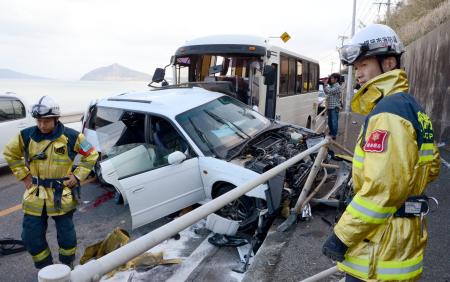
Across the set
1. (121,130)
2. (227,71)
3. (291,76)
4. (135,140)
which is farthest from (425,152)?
(291,76)

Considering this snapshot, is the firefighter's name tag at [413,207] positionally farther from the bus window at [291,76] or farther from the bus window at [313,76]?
the bus window at [313,76]

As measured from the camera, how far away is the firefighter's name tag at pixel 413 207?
1.64m

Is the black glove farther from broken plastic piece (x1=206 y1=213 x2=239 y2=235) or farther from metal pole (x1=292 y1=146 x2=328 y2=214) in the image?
broken plastic piece (x1=206 y1=213 x2=239 y2=235)

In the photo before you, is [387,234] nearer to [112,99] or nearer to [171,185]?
[171,185]

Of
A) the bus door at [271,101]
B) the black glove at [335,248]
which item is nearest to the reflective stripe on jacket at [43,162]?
the black glove at [335,248]

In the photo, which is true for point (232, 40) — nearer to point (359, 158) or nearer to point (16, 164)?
point (16, 164)

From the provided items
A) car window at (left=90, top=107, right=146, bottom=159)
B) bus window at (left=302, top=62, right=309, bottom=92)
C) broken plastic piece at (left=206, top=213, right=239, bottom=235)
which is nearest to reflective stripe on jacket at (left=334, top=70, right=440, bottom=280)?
broken plastic piece at (left=206, top=213, right=239, bottom=235)

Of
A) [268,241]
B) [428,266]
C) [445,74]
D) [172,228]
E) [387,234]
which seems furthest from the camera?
[445,74]

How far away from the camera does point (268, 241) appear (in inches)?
151

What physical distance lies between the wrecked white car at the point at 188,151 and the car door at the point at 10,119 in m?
2.74

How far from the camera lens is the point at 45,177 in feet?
11.3

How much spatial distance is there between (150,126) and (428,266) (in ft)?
12.0

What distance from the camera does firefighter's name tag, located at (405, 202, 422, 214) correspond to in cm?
164

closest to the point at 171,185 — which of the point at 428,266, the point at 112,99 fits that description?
the point at 112,99
